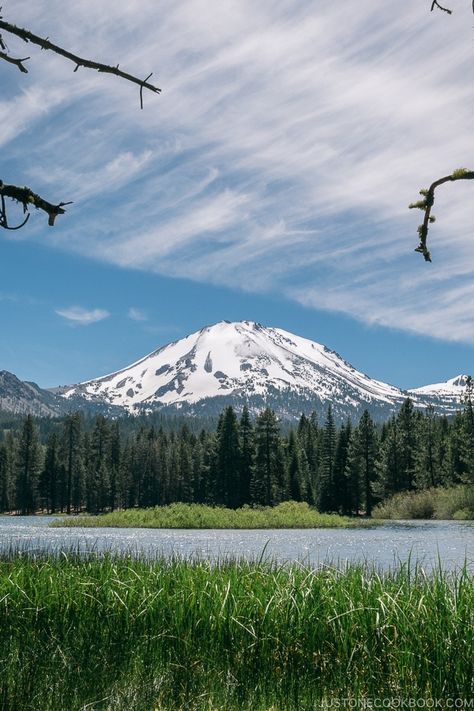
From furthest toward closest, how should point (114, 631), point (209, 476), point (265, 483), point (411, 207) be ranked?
point (209, 476)
point (265, 483)
point (114, 631)
point (411, 207)

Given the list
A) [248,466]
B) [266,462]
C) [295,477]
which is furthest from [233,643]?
[295,477]

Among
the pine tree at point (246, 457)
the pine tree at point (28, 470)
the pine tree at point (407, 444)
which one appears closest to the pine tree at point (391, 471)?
the pine tree at point (407, 444)

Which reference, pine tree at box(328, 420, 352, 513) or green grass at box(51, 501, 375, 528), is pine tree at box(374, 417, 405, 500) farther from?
green grass at box(51, 501, 375, 528)

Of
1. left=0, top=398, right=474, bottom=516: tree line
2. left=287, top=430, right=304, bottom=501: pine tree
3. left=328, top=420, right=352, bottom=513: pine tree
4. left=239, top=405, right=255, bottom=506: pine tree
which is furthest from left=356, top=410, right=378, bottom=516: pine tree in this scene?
left=239, top=405, right=255, bottom=506: pine tree

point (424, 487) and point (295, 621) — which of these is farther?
point (424, 487)

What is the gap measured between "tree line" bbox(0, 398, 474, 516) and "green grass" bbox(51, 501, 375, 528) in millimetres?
20790

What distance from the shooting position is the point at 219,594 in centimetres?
991

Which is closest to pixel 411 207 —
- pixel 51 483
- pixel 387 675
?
pixel 387 675

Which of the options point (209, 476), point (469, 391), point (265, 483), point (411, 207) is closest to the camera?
point (411, 207)

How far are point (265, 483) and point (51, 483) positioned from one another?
47489mm

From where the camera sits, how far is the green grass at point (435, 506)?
204 ft

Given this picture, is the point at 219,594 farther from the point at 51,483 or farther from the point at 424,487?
the point at 51,483

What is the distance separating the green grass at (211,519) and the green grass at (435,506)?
693 centimetres

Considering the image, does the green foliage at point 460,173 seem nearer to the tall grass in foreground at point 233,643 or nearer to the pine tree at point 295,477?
the tall grass in foreground at point 233,643
